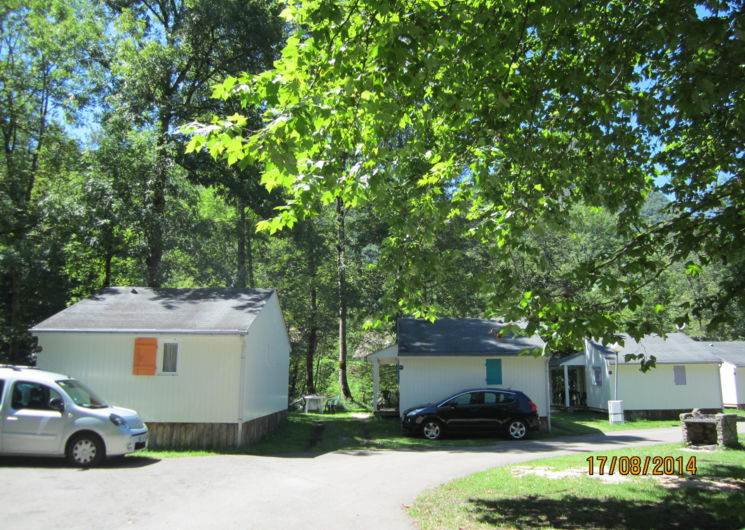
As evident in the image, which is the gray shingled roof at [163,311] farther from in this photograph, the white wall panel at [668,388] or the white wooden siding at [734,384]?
the white wooden siding at [734,384]

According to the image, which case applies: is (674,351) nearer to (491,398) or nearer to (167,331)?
(491,398)

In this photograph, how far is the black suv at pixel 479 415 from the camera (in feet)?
57.1

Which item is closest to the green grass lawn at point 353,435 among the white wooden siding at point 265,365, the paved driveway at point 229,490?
the white wooden siding at point 265,365

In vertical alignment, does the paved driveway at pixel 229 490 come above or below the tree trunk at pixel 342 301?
below

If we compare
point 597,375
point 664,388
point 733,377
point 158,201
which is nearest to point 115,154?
point 158,201

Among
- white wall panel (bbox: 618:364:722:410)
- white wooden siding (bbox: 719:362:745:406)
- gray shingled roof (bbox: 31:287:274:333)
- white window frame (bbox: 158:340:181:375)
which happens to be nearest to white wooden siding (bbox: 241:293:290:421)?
gray shingled roof (bbox: 31:287:274:333)

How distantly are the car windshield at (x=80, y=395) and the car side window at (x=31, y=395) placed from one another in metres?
0.27

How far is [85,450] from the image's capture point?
35.0ft

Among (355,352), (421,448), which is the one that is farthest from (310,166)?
(355,352)

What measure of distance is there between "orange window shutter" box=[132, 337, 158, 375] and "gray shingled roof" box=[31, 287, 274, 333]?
0.34 metres

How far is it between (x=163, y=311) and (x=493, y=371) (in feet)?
38.6

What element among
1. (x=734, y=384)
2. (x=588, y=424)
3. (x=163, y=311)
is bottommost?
(x=588, y=424)

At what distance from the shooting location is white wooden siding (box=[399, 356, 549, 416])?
20.1 metres
